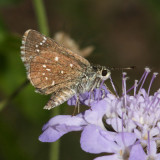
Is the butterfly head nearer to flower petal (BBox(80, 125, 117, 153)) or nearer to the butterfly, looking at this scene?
the butterfly

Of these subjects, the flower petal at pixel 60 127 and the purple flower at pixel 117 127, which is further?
the flower petal at pixel 60 127

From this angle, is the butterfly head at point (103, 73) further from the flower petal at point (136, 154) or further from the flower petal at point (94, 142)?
the flower petal at point (136, 154)

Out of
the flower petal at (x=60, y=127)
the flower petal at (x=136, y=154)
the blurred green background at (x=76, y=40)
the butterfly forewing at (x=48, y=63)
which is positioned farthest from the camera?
the blurred green background at (x=76, y=40)

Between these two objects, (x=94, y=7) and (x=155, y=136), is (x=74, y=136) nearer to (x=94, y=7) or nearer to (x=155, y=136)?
(x=94, y=7)

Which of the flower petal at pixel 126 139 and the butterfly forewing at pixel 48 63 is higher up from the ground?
the butterfly forewing at pixel 48 63

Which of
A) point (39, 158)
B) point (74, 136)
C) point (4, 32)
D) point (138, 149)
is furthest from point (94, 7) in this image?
point (138, 149)

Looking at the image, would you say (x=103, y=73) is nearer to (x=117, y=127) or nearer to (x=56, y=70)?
(x=56, y=70)

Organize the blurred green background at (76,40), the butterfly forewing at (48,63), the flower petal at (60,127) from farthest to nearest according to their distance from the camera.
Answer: the blurred green background at (76,40) → the butterfly forewing at (48,63) → the flower petal at (60,127)

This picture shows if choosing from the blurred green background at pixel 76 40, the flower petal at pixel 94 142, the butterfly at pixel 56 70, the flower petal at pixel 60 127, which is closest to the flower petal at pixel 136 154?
the flower petal at pixel 94 142
